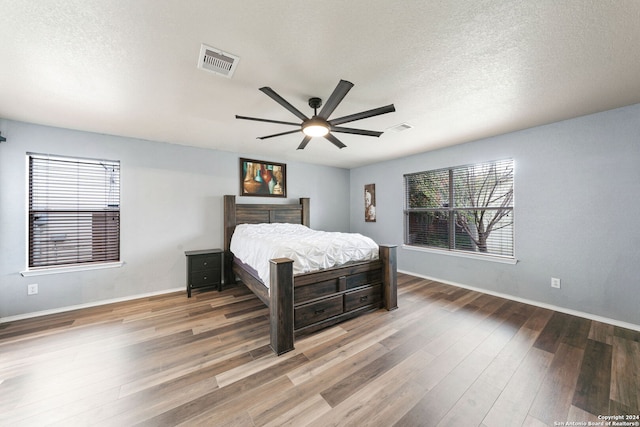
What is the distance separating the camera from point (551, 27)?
57.2 inches

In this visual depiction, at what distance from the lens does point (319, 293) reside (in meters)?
2.54

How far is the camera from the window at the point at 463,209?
353 cm

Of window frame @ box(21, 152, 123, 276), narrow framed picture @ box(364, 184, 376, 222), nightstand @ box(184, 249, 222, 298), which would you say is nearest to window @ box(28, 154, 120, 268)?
window frame @ box(21, 152, 123, 276)

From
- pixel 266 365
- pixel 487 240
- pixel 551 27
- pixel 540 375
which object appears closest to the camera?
pixel 551 27

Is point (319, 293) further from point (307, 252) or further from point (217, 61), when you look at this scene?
point (217, 61)

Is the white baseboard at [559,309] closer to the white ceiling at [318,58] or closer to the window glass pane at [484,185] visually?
the window glass pane at [484,185]

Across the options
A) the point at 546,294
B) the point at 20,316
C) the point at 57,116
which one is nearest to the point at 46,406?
the point at 20,316

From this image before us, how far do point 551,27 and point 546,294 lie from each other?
127 inches

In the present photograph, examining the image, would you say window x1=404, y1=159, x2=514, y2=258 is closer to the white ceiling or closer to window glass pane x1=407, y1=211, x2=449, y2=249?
window glass pane x1=407, y1=211, x2=449, y2=249

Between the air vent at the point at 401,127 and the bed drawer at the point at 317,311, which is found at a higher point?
the air vent at the point at 401,127

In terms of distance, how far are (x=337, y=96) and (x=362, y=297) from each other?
230cm

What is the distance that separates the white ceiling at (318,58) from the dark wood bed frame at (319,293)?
174 centimetres

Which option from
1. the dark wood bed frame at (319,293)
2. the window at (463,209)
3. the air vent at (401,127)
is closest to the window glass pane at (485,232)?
the window at (463,209)

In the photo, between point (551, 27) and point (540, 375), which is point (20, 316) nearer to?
point (540, 375)
